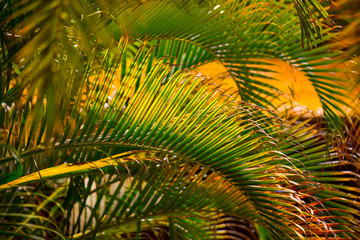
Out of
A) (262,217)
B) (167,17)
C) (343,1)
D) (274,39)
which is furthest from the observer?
(274,39)

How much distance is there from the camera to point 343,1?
21.9 inches

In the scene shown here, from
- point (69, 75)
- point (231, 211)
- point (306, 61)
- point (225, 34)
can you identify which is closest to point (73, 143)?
point (69, 75)

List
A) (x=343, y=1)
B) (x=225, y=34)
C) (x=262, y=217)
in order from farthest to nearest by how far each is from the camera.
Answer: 1. (x=225, y=34)
2. (x=262, y=217)
3. (x=343, y=1)

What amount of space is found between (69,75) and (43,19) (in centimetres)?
70

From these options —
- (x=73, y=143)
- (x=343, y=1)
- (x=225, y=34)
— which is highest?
(x=225, y=34)

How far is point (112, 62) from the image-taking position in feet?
4.22

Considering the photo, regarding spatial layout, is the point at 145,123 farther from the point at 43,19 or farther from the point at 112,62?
the point at 43,19

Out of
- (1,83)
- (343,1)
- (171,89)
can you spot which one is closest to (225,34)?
(171,89)

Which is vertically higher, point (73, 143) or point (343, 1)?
point (73, 143)

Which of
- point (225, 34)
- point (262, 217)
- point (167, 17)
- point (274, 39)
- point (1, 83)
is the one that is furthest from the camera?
point (274, 39)

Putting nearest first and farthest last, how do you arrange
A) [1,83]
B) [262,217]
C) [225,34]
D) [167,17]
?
1. [262,217]
2. [1,83]
3. [167,17]
4. [225,34]

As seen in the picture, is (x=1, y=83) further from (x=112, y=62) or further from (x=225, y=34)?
(x=225, y=34)

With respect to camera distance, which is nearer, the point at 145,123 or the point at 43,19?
the point at 43,19

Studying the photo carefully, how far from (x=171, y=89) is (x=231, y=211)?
468 mm
